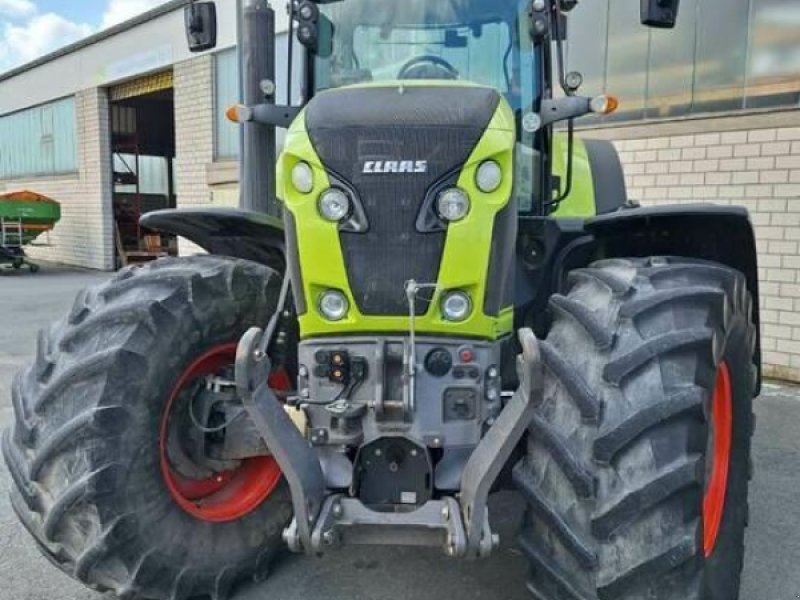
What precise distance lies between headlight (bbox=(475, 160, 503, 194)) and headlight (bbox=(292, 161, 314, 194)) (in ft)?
1.71

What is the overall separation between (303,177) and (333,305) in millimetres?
417

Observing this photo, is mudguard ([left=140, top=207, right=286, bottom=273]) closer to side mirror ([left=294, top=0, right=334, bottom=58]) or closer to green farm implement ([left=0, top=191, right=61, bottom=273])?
side mirror ([left=294, top=0, right=334, bottom=58])

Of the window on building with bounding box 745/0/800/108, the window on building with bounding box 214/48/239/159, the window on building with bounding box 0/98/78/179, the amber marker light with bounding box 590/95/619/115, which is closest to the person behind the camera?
the amber marker light with bounding box 590/95/619/115

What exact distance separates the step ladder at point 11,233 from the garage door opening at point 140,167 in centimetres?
200

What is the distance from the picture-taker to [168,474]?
9.01ft

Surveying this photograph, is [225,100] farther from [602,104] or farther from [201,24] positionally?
[602,104]

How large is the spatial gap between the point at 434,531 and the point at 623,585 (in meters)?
0.55

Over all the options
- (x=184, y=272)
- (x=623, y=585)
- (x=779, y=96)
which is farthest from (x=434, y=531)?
(x=779, y=96)

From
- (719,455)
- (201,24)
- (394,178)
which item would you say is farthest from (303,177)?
(201,24)

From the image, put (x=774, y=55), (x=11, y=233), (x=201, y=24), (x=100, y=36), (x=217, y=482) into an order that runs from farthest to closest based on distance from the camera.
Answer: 1. (x=11, y=233)
2. (x=100, y=36)
3. (x=774, y=55)
4. (x=201, y=24)
5. (x=217, y=482)

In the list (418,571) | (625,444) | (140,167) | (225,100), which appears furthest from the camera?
(140,167)

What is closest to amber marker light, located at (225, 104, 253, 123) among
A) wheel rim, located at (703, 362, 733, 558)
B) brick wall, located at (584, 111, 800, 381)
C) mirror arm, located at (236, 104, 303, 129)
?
mirror arm, located at (236, 104, 303, 129)

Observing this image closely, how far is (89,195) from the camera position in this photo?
54.4 feet

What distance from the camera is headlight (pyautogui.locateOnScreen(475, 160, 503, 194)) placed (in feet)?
7.70
